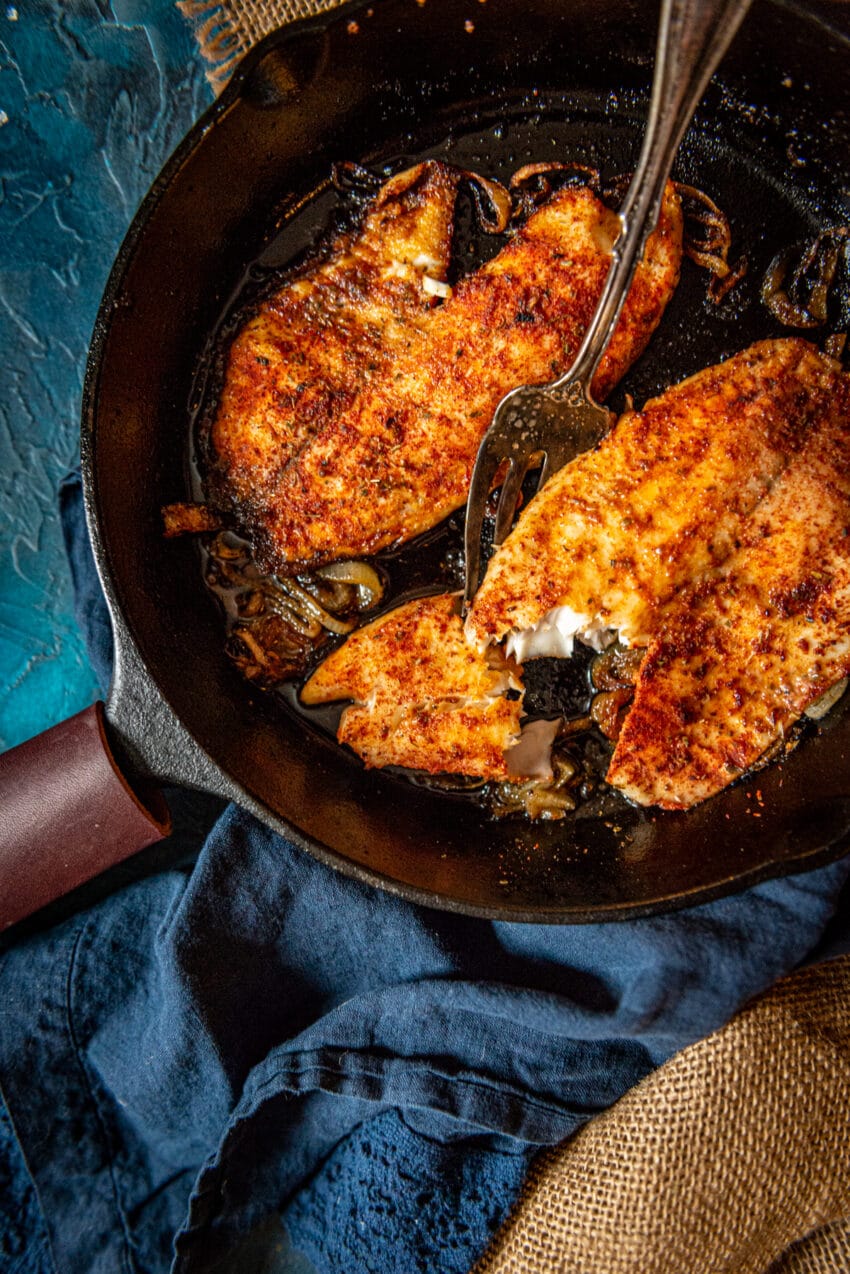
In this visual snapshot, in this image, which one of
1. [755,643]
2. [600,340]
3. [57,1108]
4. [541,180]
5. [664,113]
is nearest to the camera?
[664,113]

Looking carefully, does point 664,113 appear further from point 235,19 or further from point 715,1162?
point 715,1162

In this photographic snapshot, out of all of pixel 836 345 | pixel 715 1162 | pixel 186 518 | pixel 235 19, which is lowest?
pixel 715 1162

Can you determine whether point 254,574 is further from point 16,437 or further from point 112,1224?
point 112,1224

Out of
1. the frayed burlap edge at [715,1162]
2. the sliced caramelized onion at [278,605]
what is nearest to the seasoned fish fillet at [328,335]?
the sliced caramelized onion at [278,605]

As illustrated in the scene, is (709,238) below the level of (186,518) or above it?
below

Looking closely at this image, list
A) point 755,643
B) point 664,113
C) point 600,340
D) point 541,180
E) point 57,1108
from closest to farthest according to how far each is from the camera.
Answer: point 664,113
point 600,340
point 755,643
point 541,180
point 57,1108

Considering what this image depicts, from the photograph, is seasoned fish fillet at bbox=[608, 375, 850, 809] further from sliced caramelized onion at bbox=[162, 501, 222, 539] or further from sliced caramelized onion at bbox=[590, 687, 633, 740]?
sliced caramelized onion at bbox=[162, 501, 222, 539]

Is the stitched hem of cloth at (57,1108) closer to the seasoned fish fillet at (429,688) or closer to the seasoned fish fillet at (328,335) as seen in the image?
the seasoned fish fillet at (429,688)

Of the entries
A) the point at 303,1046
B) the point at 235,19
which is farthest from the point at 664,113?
the point at 303,1046

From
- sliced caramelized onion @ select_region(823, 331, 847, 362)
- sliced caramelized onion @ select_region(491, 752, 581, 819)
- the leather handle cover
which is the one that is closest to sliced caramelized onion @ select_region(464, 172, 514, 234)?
sliced caramelized onion @ select_region(823, 331, 847, 362)

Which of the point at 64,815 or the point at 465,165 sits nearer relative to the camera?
the point at 64,815
